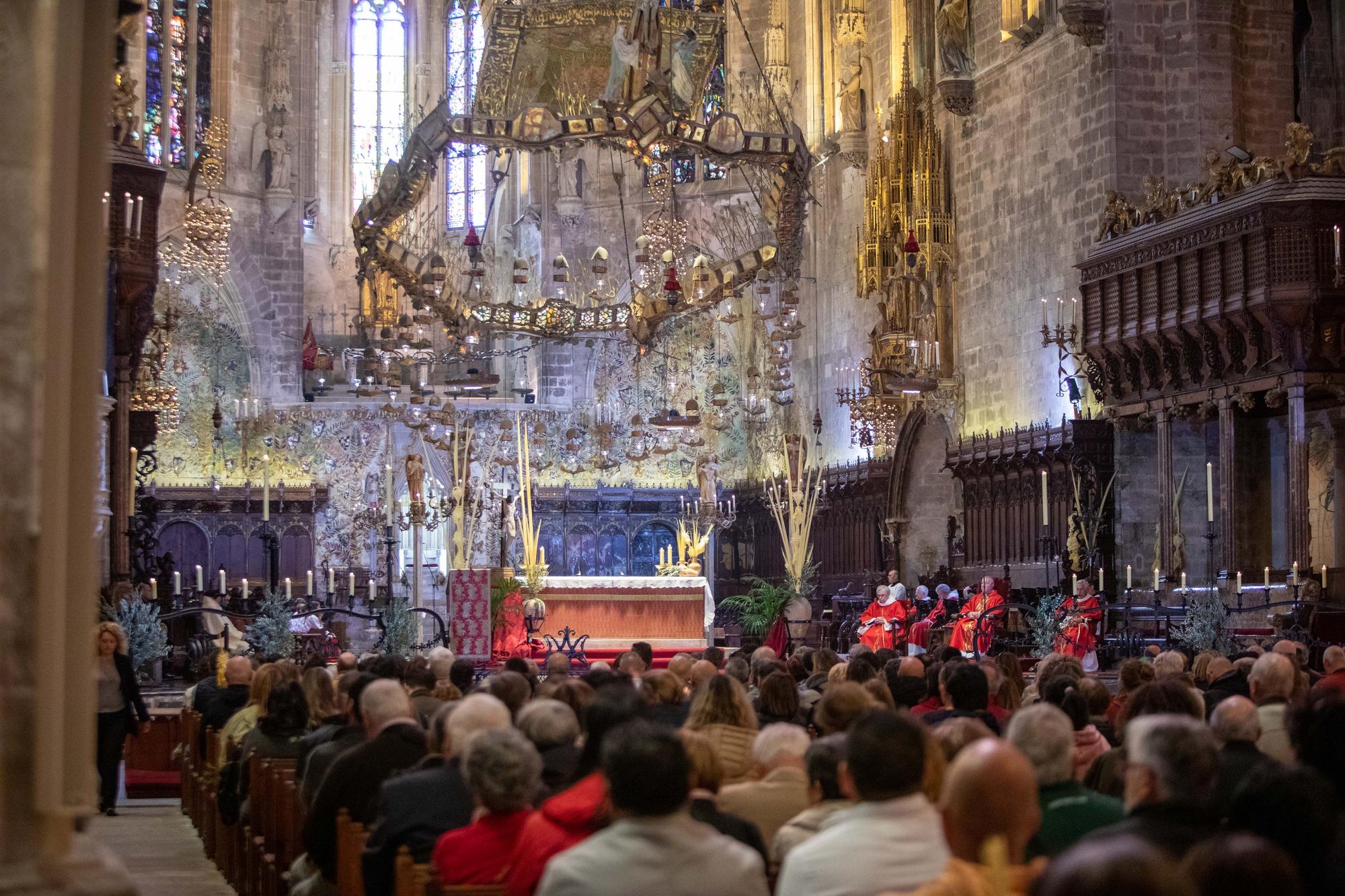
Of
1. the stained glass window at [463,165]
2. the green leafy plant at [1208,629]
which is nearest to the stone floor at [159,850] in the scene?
the green leafy plant at [1208,629]

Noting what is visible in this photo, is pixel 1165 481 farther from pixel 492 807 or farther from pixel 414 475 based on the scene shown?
pixel 492 807

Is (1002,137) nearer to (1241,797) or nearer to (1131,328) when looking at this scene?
(1131,328)

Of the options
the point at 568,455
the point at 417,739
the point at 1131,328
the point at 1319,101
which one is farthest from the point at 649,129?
the point at 568,455

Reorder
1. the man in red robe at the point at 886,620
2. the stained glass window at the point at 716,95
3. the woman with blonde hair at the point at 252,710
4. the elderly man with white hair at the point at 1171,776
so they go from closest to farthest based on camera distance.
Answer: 1. the elderly man with white hair at the point at 1171,776
2. the woman with blonde hair at the point at 252,710
3. the man in red robe at the point at 886,620
4. the stained glass window at the point at 716,95

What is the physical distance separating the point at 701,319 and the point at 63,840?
26.1 meters

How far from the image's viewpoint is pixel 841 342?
90.1 ft

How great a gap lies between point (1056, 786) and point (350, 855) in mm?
2313

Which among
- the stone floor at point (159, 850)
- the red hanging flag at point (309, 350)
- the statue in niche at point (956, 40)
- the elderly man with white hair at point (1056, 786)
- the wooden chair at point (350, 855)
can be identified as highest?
the statue in niche at point (956, 40)

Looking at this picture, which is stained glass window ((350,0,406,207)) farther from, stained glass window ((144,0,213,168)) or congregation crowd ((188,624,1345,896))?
congregation crowd ((188,624,1345,896))

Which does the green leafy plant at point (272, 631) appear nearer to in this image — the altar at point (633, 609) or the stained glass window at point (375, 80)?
the altar at point (633, 609)

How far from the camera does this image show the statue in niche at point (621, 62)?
46.9 ft

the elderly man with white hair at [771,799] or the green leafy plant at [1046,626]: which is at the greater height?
the green leafy plant at [1046,626]

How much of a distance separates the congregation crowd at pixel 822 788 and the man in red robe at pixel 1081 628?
25.1 ft

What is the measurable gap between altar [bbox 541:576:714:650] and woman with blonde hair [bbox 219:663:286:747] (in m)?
10.2
